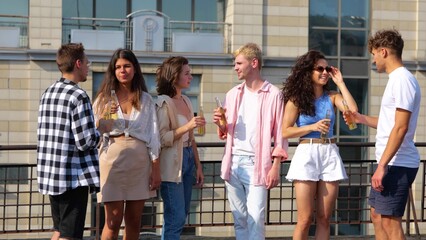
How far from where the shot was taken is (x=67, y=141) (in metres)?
6.86

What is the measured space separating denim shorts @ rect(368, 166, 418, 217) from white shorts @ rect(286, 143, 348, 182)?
2.07 feet

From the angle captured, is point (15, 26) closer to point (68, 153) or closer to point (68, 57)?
point (68, 57)

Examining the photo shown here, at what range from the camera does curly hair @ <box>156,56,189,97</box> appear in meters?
7.88

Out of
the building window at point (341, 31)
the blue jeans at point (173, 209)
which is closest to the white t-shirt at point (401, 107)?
the blue jeans at point (173, 209)

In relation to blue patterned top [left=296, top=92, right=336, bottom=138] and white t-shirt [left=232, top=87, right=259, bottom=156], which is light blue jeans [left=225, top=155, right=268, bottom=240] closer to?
white t-shirt [left=232, top=87, right=259, bottom=156]

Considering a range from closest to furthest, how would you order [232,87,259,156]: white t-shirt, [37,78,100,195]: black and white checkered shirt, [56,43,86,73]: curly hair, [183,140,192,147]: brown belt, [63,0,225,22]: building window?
[37,78,100,195]: black and white checkered shirt
[56,43,86,73]: curly hair
[232,87,259,156]: white t-shirt
[183,140,192,147]: brown belt
[63,0,225,22]: building window

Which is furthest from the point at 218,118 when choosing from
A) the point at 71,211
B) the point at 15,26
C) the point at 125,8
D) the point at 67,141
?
the point at 15,26

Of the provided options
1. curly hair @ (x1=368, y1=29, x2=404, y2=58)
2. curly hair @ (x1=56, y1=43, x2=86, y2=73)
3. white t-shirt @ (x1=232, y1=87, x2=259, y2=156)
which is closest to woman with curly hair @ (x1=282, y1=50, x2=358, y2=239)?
white t-shirt @ (x1=232, y1=87, x2=259, y2=156)

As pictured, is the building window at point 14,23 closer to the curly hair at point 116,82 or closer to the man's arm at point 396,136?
the curly hair at point 116,82

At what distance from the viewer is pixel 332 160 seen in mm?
7484

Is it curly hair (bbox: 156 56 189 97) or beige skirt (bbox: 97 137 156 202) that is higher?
curly hair (bbox: 156 56 189 97)

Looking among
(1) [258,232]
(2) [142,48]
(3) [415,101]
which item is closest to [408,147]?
(3) [415,101]

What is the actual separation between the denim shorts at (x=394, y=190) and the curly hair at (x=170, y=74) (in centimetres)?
205

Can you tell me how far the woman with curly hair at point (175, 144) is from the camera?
7.69m
